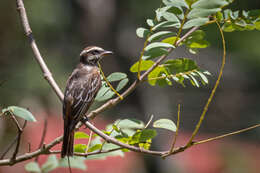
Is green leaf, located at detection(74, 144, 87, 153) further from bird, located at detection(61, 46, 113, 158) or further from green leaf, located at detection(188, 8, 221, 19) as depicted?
green leaf, located at detection(188, 8, 221, 19)

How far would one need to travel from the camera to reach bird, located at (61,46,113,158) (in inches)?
148

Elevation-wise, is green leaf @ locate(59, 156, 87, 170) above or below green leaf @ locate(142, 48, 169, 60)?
below

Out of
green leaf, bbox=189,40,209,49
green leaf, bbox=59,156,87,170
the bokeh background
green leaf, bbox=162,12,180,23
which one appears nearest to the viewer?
green leaf, bbox=162,12,180,23

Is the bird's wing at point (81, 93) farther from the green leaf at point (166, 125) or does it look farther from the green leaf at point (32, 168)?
the green leaf at point (166, 125)

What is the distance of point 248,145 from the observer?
15.7 metres

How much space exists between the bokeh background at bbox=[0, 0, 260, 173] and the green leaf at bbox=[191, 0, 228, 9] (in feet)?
23.9

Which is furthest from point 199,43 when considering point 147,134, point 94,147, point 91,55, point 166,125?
point 91,55

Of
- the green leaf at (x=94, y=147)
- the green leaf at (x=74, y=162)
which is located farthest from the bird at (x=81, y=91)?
the green leaf at (x=94, y=147)

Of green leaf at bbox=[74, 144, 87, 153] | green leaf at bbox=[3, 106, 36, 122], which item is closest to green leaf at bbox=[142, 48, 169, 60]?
green leaf at bbox=[3, 106, 36, 122]

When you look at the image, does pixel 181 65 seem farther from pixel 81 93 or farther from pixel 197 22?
pixel 81 93

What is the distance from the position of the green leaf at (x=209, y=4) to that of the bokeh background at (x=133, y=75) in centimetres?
727

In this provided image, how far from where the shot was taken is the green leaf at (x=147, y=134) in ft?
8.63

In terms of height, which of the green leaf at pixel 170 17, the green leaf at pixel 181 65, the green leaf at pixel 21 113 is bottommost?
the green leaf at pixel 21 113

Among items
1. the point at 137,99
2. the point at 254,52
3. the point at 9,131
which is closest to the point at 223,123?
the point at 254,52
